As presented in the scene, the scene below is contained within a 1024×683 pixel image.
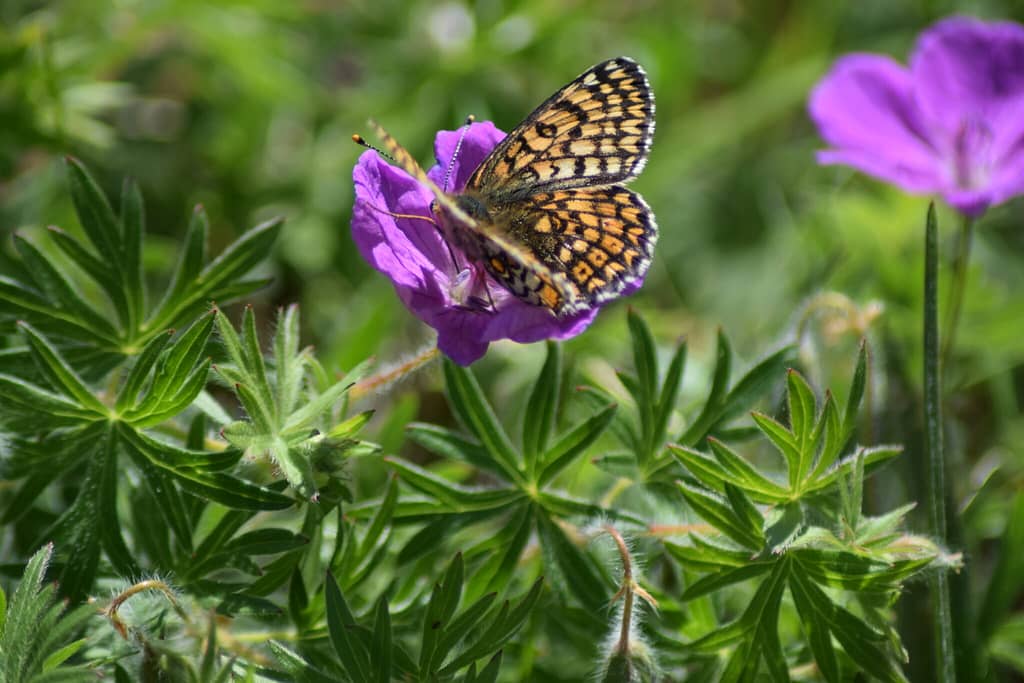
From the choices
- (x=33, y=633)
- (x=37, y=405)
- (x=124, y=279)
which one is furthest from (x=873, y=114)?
(x=33, y=633)

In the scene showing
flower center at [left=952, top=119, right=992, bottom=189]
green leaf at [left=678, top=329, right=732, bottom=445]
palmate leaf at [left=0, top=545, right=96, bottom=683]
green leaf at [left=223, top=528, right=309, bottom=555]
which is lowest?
palmate leaf at [left=0, top=545, right=96, bottom=683]

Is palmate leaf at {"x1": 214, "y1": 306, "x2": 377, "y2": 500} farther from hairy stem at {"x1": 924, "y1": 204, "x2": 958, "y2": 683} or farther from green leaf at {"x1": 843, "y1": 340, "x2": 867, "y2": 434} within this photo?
hairy stem at {"x1": 924, "y1": 204, "x2": 958, "y2": 683}

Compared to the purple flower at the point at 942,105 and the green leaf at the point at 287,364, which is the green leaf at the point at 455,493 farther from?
the purple flower at the point at 942,105

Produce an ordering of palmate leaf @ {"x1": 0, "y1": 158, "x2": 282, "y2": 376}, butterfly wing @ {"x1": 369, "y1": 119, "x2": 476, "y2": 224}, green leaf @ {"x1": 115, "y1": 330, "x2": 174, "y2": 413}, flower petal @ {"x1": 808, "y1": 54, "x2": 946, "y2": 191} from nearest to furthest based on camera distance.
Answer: butterfly wing @ {"x1": 369, "y1": 119, "x2": 476, "y2": 224} → green leaf @ {"x1": 115, "y1": 330, "x2": 174, "y2": 413} → palmate leaf @ {"x1": 0, "y1": 158, "x2": 282, "y2": 376} → flower petal @ {"x1": 808, "y1": 54, "x2": 946, "y2": 191}

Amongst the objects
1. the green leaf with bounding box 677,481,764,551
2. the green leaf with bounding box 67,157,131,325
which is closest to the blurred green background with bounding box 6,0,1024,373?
the green leaf with bounding box 67,157,131,325

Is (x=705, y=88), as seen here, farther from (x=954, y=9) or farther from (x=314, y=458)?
(x=314, y=458)

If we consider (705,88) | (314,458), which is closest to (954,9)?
(705,88)

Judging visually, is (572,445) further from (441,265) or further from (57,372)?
(57,372)
